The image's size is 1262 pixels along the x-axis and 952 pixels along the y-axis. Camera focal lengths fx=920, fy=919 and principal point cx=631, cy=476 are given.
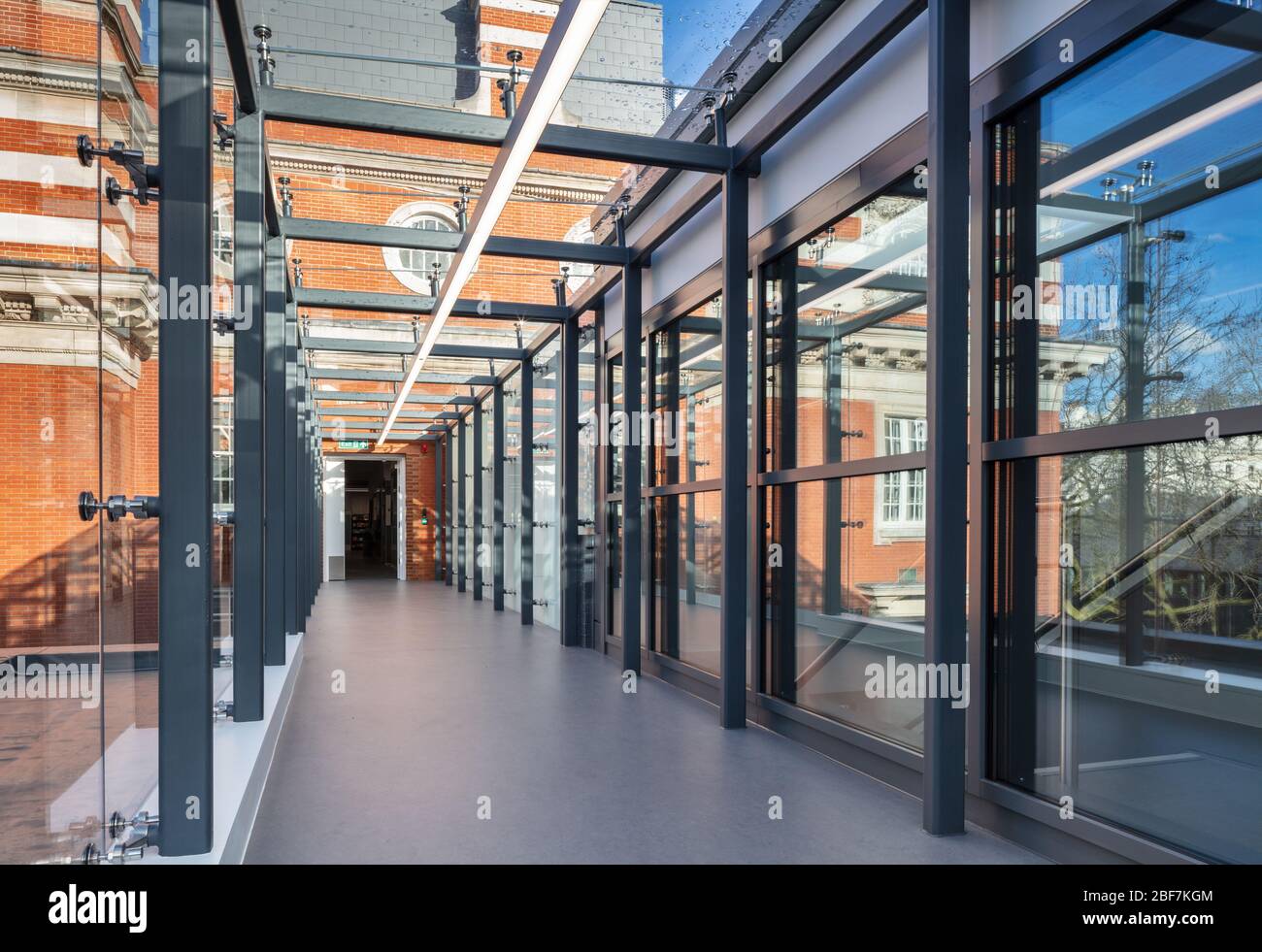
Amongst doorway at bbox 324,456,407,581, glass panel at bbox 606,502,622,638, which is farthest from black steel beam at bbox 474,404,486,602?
glass panel at bbox 606,502,622,638

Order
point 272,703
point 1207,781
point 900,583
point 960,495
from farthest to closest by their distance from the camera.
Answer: point 272,703 → point 900,583 → point 960,495 → point 1207,781

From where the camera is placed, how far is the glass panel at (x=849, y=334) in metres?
4.19

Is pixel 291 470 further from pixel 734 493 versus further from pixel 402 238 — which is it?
pixel 734 493

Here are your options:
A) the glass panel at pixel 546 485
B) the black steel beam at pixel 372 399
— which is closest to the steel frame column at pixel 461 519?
the black steel beam at pixel 372 399

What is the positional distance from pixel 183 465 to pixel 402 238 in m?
4.41

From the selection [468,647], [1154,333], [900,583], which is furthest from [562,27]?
[468,647]

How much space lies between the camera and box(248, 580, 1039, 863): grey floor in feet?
10.9

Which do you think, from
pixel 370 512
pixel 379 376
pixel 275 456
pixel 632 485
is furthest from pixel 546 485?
pixel 370 512

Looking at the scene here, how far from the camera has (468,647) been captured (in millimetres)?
8805

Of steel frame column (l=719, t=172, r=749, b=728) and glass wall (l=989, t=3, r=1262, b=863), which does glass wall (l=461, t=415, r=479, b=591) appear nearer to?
steel frame column (l=719, t=172, r=749, b=728)

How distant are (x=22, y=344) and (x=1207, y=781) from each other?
3762 millimetres

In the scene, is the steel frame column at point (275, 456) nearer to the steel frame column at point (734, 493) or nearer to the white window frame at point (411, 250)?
the steel frame column at point (734, 493)

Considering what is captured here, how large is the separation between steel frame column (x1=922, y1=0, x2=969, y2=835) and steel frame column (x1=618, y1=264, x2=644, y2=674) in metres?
3.66
